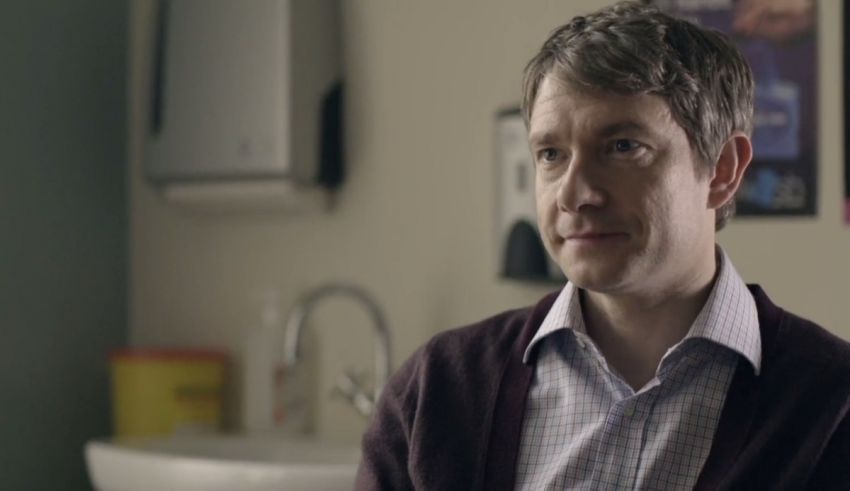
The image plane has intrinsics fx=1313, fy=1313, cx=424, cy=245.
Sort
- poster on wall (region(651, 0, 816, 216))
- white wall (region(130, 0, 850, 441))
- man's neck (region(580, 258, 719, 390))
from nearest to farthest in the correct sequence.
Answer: man's neck (region(580, 258, 719, 390)) → poster on wall (region(651, 0, 816, 216)) → white wall (region(130, 0, 850, 441))

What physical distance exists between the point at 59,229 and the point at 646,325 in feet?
4.75

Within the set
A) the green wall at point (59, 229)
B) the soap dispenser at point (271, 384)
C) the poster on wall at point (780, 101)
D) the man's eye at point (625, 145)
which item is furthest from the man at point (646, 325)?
the green wall at point (59, 229)

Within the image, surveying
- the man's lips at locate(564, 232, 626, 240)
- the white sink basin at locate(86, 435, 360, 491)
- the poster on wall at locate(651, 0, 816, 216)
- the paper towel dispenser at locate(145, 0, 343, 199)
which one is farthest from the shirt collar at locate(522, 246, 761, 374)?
the paper towel dispenser at locate(145, 0, 343, 199)

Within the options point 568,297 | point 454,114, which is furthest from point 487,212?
point 568,297

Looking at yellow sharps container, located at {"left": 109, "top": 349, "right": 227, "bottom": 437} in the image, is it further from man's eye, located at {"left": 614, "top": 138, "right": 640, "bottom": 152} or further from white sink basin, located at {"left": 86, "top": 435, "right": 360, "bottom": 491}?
man's eye, located at {"left": 614, "top": 138, "right": 640, "bottom": 152}

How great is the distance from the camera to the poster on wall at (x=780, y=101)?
1.68 metres

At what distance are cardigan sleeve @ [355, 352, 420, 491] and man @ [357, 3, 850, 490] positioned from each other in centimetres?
3

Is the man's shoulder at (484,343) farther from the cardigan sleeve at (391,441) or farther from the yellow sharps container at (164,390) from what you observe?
the yellow sharps container at (164,390)

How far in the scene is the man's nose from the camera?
116 centimetres

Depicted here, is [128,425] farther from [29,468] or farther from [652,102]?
[652,102]

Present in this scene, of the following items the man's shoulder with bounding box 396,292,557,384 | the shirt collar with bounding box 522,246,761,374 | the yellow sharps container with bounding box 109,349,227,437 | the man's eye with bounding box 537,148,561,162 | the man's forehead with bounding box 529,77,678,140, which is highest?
the man's forehead with bounding box 529,77,678,140

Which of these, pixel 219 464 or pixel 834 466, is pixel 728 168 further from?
pixel 219 464

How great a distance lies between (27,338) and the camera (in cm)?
231

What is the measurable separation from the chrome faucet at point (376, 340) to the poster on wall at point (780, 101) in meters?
0.65
